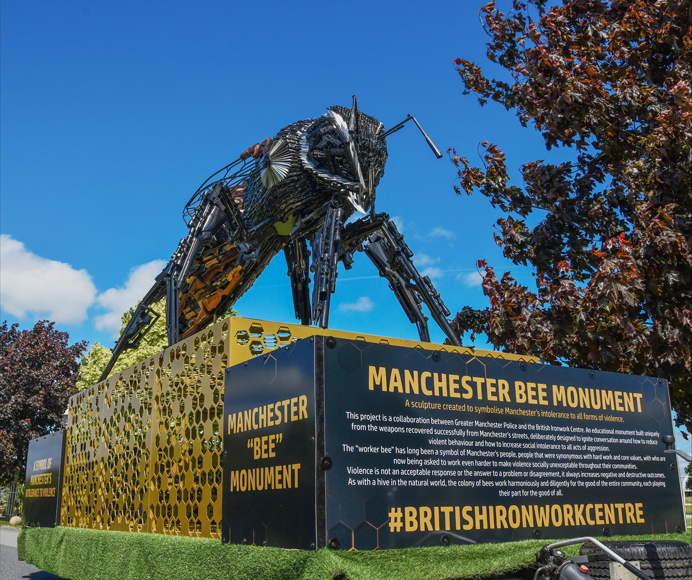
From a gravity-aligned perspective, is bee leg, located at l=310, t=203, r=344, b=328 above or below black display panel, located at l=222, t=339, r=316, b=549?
above

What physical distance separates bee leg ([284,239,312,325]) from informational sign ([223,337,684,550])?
3972 mm

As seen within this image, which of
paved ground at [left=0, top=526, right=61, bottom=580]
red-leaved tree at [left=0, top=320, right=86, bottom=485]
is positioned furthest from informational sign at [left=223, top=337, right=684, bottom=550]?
red-leaved tree at [left=0, top=320, right=86, bottom=485]

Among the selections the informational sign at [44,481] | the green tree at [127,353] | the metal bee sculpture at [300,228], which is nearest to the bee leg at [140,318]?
the metal bee sculpture at [300,228]

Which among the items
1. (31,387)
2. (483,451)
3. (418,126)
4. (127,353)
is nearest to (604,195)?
(418,126)

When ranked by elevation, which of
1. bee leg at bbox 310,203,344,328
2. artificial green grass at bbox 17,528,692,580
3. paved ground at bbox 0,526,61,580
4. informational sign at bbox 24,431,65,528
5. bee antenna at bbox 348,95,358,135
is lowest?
paved ground at bbox 0,526,61,580

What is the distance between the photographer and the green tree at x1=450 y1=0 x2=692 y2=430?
6.49m

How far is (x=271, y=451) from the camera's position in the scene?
3.54 m

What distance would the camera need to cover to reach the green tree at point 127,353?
826 inches

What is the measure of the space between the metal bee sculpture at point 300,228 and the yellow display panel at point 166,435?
3.97 feet

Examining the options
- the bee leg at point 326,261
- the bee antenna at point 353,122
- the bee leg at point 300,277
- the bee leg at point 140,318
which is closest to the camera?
the bee leg at point 326,261

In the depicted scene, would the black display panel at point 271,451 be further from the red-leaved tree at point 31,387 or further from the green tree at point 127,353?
the red-leaved tree at point 31,387

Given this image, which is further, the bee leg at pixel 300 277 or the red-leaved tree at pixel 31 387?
the red-leaved tree at pixel 31 387

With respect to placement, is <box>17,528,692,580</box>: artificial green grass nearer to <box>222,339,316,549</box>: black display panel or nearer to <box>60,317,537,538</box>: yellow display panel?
<box>222,339,316,549</box>: black display panel

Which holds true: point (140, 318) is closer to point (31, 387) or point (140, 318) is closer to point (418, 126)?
point (418, 126)
